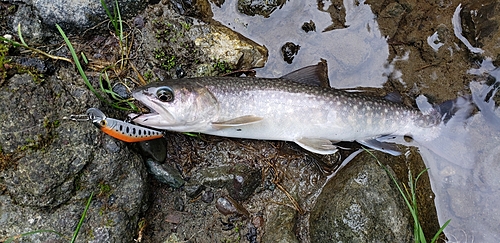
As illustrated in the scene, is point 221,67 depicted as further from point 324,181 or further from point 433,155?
point 433,155

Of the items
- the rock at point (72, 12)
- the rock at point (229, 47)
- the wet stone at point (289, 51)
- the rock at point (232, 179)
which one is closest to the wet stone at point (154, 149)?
the rock at point (232, 179)

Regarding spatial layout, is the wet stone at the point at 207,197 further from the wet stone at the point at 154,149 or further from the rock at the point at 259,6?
the rock at the point at 259,6

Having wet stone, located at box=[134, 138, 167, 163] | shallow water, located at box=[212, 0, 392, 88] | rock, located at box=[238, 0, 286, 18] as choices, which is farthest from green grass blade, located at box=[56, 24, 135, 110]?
rock, located at box=[238, 0, 286, 18]

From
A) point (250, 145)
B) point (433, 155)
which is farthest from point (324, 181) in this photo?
point (433, 155)

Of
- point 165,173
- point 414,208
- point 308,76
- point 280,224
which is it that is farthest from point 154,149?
point 414,208

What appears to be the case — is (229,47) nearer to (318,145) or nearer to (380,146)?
(318,145)
